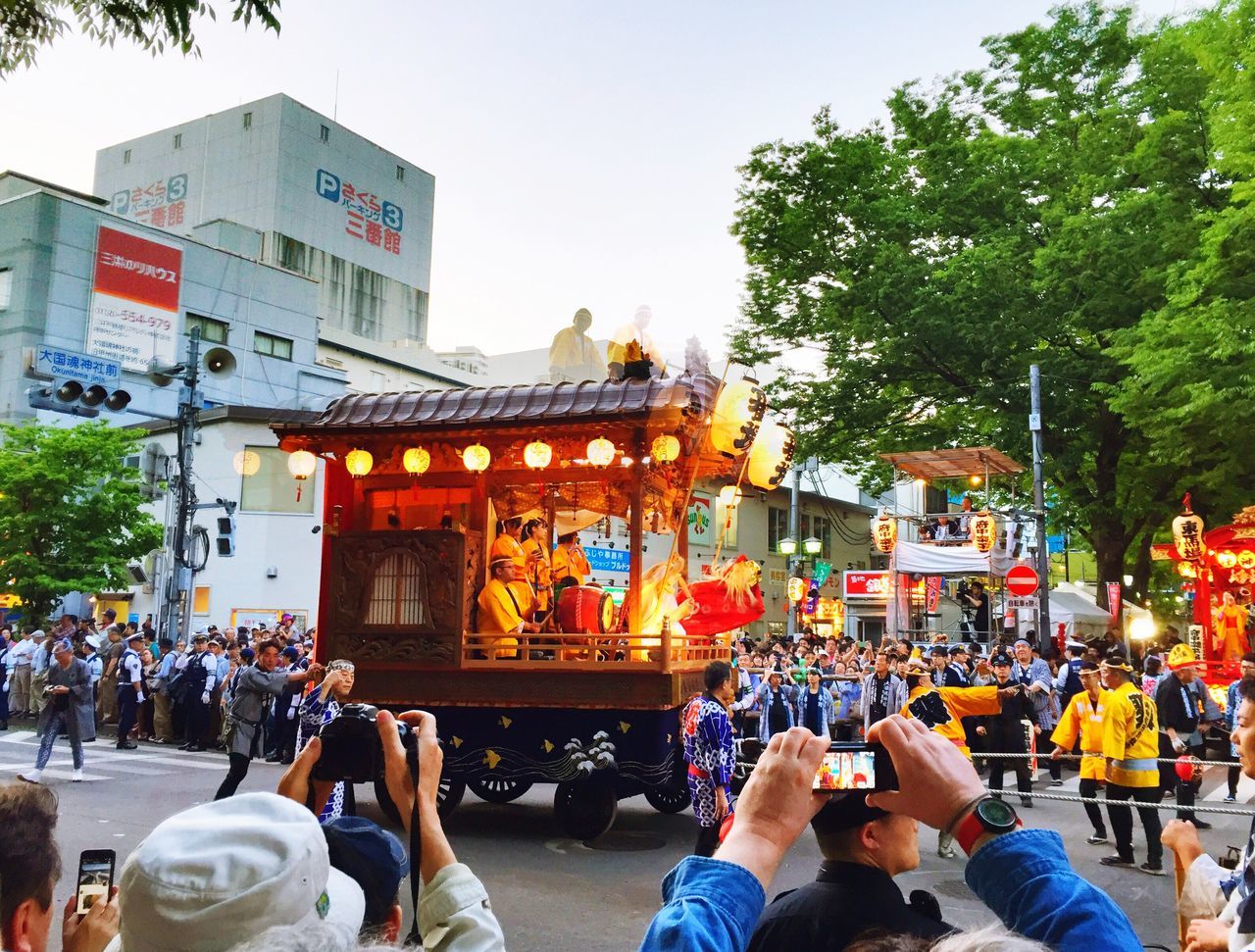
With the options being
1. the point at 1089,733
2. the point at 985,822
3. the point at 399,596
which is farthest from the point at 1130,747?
the point at 985,822

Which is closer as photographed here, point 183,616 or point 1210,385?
point 1210,385

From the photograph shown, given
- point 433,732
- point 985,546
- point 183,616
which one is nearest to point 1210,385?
point 985,546

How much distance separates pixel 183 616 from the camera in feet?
73.7

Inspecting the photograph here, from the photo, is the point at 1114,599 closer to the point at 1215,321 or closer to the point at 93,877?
the point at 1215,321

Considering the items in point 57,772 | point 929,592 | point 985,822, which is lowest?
point 57,772

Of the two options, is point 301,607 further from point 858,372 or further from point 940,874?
point 940,874

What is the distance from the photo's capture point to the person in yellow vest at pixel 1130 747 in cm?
879

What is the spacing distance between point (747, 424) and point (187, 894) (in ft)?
31.1

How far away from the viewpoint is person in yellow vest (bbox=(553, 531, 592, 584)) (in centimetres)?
1220

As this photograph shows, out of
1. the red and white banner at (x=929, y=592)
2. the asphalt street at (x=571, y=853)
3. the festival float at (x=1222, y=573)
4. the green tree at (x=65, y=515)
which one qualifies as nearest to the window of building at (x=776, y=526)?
the red and white banner at (x=929, y=592)

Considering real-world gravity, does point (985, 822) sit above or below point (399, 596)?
below

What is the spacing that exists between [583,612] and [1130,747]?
214 inches

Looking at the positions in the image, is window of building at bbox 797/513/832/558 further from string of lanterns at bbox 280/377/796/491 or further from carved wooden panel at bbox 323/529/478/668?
carved wooden panel at bbox 323/529/478/668

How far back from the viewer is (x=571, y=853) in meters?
9.16
